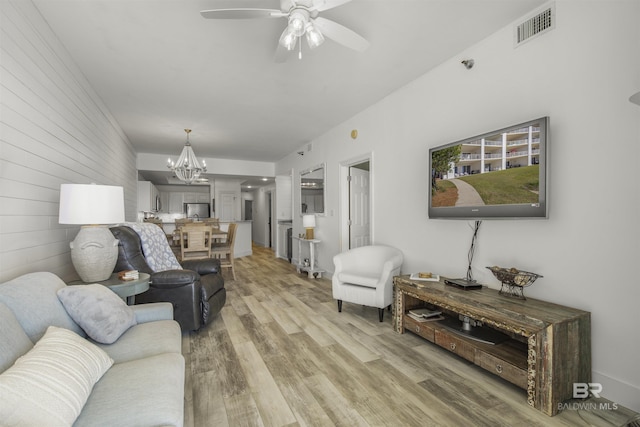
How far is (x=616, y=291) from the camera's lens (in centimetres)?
180

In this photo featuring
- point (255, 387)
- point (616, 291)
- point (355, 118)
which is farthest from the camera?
point (355, 118)

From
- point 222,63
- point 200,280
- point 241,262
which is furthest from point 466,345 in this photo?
point 241,262

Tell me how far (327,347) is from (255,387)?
0.78 meters

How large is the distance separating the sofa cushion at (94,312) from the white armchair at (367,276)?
2.20 meters

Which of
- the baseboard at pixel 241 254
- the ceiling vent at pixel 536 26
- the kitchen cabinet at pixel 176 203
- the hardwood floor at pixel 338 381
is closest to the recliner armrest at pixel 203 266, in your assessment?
the hardwood floor at pixel 338 381

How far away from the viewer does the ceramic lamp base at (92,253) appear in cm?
219

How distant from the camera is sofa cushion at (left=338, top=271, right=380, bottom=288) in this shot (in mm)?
3186

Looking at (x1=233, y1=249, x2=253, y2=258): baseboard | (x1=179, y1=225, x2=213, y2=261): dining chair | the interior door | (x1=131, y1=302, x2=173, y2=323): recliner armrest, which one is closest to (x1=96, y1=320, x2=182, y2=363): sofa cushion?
(x1=131, y1=302, x2=173, y2=323): recliner armrest

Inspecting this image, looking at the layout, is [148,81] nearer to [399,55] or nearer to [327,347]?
[399,55]

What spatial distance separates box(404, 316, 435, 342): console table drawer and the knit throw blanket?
262cm

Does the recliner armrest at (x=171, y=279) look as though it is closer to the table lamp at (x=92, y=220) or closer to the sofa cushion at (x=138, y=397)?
the table lamp at (x=92, y=220)

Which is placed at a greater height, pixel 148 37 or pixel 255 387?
pixel 148 37

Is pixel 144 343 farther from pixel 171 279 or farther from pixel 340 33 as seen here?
pixel 340 33

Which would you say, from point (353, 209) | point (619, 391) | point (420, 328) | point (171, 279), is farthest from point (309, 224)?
point (619, 391)
